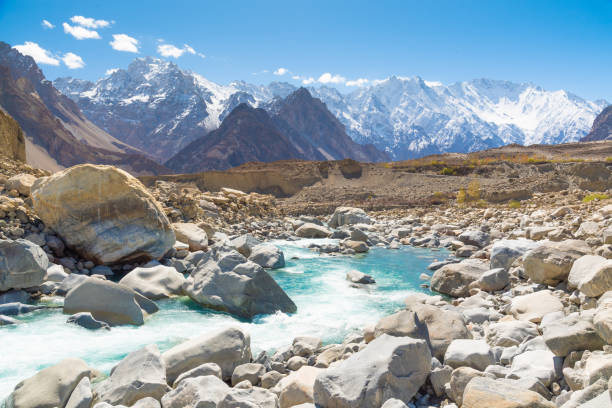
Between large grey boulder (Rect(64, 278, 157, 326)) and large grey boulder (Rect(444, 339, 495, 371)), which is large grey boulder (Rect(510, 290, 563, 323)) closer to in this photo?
large grey boulder (Rect(444, 339, 495, 371))

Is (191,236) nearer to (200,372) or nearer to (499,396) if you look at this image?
(200,372)

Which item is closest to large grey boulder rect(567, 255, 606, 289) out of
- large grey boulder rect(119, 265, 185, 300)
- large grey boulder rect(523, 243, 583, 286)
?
large grey boulder rect(523, 243, 583, 286)

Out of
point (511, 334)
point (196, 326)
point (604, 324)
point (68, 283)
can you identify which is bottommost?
point (196, 326)

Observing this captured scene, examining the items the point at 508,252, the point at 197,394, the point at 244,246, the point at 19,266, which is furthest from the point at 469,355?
the point at 244,246

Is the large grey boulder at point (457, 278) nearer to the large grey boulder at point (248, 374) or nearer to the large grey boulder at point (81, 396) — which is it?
the large grey boulder at point (248, 374)

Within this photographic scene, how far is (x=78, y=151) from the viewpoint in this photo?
171m

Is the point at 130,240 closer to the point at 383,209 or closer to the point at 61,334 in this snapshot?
the point at 61,334

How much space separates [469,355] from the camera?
5781 mm

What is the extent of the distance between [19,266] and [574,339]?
11676mm

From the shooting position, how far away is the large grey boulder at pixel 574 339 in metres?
5.07

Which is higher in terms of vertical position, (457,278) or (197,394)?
(197,394)

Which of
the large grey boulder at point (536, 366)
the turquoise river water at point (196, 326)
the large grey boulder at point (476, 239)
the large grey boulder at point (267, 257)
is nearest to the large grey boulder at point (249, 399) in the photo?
the turquoise river water at point (196, 326)

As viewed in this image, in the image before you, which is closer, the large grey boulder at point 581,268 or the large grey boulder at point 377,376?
the large grey boulder at point 377,376

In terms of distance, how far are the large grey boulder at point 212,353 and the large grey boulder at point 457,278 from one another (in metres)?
7.31
